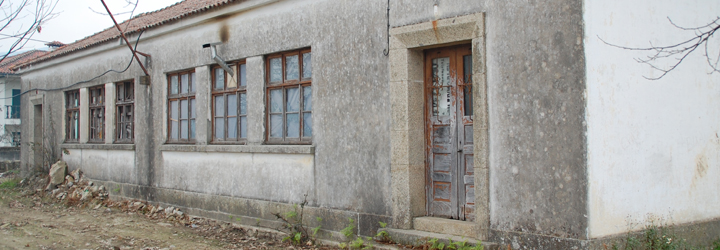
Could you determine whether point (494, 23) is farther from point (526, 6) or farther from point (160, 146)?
point (160, 146)

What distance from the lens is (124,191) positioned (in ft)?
38.4

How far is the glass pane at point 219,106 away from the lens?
962 centimetres

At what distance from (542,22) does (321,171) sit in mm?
3583

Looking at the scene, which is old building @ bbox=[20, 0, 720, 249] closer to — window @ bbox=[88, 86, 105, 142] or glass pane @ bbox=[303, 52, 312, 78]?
glass pane @ bbox=[303, 52, 312, 78]

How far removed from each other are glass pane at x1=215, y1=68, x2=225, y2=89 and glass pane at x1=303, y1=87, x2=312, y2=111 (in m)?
2.06

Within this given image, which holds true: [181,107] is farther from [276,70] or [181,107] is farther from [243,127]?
[276,70]

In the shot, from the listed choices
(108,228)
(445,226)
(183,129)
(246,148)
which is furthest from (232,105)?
(445,226)

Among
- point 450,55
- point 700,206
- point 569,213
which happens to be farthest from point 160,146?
point 700,206

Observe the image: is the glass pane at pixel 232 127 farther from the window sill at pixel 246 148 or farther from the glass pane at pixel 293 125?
the glass pane at pixel 293 125

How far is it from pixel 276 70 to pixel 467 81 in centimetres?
332

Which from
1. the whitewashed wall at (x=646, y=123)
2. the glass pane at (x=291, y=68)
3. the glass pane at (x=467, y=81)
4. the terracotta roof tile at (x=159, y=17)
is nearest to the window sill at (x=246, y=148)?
the glass pane at (x=291, y=68)

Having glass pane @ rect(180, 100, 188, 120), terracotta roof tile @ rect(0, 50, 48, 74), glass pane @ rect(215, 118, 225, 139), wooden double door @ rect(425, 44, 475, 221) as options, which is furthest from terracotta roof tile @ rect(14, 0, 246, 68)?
wooden double door @ rect(425, 44, 475, 221)

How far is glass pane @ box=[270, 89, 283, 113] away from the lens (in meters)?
8.55

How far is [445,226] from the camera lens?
20.6ft
